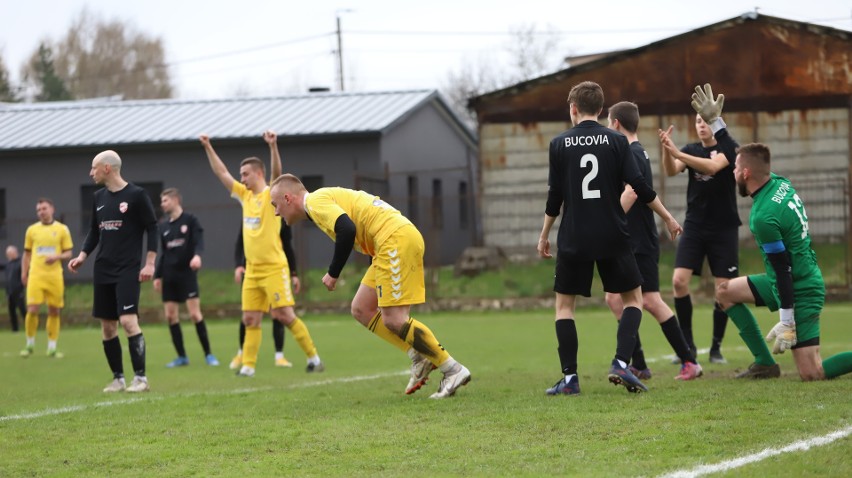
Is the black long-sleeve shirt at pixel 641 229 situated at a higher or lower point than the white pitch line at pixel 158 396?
higher

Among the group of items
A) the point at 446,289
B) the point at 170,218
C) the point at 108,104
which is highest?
the point at 108,104

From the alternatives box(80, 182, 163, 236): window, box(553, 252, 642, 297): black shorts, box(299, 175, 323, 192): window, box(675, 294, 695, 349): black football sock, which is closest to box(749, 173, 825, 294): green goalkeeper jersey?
box(553, 252, 642, 297): black shorts

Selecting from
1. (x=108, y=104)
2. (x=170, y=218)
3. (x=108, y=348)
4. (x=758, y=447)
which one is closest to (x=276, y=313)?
(x=108, y=348)

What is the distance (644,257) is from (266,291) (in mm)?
4436

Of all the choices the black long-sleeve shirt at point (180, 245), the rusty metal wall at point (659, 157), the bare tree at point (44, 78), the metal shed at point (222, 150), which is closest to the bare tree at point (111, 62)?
the bare tree at point (44, 78)

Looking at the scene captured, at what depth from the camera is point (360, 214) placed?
8.38 metres

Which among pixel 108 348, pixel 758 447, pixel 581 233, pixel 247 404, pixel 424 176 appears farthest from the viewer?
pixel 424 176

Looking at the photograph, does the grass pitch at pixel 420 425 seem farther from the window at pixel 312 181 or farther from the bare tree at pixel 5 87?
the bare tree at pixel 5 87

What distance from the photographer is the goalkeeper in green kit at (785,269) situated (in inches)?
314

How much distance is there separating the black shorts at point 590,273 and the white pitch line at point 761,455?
2281 mm

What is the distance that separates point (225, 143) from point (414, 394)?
25600 mm

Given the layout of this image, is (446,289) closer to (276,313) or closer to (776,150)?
(776,150)

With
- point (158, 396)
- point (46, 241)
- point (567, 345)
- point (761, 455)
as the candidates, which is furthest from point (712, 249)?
point (46, 241)

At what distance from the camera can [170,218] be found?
1465cm
